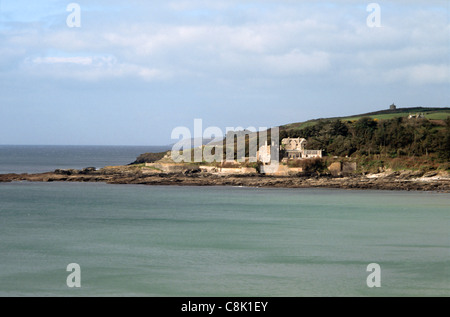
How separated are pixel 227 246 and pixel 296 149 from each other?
131 ft

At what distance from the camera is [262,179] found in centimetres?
5381

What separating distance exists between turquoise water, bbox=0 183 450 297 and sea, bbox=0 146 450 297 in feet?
0.16

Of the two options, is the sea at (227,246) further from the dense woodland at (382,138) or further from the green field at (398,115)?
the green field at (398,115)

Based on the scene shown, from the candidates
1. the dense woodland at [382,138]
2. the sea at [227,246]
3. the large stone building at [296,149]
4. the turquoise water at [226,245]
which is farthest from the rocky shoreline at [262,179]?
the sea at [227,246]

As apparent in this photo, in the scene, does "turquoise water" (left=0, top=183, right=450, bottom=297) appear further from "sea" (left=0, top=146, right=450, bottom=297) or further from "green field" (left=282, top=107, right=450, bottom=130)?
"green field" (left=282, top=107, right=450, bottom=130)

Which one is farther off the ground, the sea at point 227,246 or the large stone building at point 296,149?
the large stone building at point 296,149

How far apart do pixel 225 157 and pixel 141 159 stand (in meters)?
24.7

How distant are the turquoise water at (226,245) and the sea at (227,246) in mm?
50

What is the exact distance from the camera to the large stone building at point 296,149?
2386 inches

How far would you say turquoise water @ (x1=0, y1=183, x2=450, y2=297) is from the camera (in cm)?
1783

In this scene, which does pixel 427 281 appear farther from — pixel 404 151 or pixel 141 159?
pixel 141 159

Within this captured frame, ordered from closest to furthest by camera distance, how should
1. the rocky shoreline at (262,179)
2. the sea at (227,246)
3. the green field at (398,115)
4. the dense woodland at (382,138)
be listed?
1. the sea at (227,246)
2. the rocky shoreline at (262,179)
3. the dense woodland at (382,138)
4. the green field at (398,115)

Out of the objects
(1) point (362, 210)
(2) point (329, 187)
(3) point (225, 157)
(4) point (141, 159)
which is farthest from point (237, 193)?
(4) point (141, 159)

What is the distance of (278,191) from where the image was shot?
1848 inches
